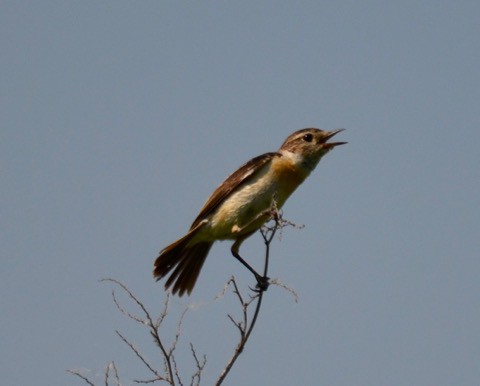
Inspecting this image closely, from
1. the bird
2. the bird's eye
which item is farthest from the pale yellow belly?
the bird's eye

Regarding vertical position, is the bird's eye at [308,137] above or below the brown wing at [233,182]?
Result: above

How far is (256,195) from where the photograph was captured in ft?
25.6

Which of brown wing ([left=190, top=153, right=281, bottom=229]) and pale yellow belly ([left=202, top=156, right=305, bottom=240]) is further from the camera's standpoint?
brown wing ([left=190, top=153, right=281, bottom=229])

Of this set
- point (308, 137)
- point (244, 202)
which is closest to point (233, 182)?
point (244, 202)

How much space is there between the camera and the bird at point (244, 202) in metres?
7.84

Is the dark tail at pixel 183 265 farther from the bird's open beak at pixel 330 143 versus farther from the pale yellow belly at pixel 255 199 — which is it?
the bird's open beak at pixel 330 143

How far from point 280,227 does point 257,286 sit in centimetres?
210

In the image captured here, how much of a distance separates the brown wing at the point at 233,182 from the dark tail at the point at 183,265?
1.55 feet

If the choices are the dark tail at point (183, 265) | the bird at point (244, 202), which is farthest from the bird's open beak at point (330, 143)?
the dark tail at point (183, 265)

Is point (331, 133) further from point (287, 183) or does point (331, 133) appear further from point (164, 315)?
point (164, 315)

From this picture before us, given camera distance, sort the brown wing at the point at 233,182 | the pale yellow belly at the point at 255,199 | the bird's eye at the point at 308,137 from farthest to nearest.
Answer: the bird's eye at the point at 308,137
the brown wing at the point at 233,182
the pale yellow belly at the point at 255,199

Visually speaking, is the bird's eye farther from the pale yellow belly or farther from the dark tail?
the dark tail

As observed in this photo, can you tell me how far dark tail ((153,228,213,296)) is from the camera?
850cm

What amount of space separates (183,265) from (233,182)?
1.29 meters
